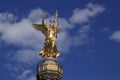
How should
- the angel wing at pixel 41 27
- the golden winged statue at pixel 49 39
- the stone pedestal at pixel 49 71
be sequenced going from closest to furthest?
the stone pedestal at pixel 49 71, the golden winged statue at pixel 49 39, the angel wing at pixel 41 27

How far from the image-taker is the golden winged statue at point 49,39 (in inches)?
1716

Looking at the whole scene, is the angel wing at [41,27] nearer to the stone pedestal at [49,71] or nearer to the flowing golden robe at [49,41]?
the flowing golden robe at [49,41]

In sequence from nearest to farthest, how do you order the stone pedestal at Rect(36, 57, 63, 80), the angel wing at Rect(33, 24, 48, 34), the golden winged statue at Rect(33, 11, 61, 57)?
1. the stone pedestal at Rect(36, 57, 63, 80)
2. the golden winged statue at Rect(33, 11, 61, 57)
3. the angel wing at Rect(33, 24, 48, 34)

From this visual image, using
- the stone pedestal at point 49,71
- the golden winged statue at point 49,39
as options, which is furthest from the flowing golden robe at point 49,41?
the stone pedestal at point 49,71

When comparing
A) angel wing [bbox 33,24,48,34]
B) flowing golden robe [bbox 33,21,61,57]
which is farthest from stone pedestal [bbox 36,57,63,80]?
angel wing [bbox 33,24,48,34]

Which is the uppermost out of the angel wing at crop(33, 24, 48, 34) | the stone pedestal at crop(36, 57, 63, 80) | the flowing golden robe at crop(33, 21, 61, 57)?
the angel wing at crop(33, 24, 48, 34)

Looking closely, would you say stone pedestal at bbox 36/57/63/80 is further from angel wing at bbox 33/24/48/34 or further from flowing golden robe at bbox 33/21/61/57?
angel wing at bbox 33/24/48/34

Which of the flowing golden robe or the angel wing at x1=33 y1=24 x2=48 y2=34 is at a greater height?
the angel wing at x1=33 y1=24 x2=48 y2=34

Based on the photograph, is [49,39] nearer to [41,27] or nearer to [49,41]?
[49,41]

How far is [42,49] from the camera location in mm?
43688

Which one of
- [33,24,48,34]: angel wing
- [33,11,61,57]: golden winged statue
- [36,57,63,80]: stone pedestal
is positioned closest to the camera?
[36,57,63,80]: stone pedestal

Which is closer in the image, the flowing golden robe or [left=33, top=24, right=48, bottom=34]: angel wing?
the flowing golden robe

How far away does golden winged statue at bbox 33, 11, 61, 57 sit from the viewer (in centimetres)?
4359

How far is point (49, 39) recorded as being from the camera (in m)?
43.8
